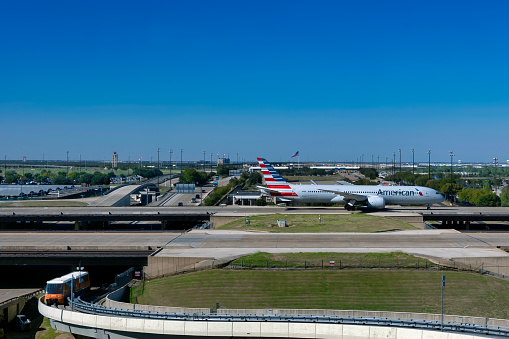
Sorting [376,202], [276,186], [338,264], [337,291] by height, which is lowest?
[337,291]

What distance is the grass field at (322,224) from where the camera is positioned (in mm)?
63312

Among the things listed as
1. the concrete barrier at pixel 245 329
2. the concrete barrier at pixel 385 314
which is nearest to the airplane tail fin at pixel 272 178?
the concrete barrier at pixel 385 314

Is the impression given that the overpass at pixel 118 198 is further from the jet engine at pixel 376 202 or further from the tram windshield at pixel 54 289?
the tram windshield at pixel 54 289

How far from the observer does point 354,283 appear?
40.1 m

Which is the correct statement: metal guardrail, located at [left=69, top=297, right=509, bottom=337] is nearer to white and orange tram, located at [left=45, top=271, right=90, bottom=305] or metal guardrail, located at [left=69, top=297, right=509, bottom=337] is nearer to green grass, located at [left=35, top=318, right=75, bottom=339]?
white and orange tram, located at [left=45, top=271, right=90, bottom=305]

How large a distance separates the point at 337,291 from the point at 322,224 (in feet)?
94.7

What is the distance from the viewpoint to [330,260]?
4459 cm

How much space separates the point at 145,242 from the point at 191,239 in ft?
18.0

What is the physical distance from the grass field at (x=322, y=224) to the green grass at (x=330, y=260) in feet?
52.4

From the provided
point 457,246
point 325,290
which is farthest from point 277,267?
point 457,246

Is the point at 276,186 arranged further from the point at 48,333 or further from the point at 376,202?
the point at 48,333

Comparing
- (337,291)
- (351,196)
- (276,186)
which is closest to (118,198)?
(276,186)

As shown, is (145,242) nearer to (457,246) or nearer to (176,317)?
(176,317)

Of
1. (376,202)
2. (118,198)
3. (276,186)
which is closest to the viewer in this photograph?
(376,202)
